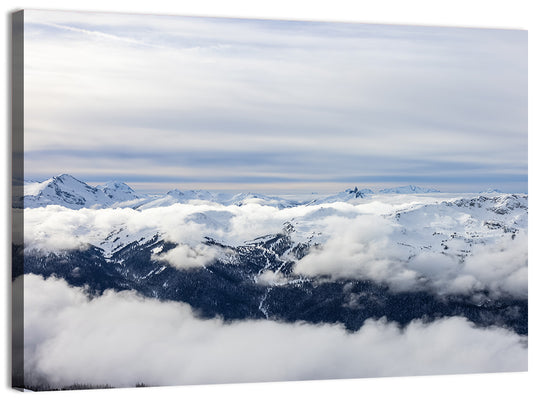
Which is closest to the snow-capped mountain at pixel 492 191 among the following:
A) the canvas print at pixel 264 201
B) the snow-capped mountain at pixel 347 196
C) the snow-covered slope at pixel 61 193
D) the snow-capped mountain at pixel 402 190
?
the canvas print at pixel 264 201

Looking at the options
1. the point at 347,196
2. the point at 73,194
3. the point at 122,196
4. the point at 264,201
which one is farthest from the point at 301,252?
the point at 73,194

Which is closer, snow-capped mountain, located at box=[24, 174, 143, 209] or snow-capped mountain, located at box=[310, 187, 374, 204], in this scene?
snow-capped mountain, located at box=[24, 174, 143, 209]

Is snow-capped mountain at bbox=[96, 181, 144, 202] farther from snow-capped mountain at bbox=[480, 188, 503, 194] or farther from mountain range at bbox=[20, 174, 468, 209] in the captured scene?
snow-capped mountain at bbox=[480, 188, 503, 194]

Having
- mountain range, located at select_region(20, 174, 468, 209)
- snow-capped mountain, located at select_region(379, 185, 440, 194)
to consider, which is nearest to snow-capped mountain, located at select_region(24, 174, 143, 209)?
mountain range, located at select_region(20, 174, 468, 209)

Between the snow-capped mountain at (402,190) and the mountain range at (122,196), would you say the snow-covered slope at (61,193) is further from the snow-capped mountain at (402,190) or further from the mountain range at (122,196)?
the snow-capped mountain at (402,190)

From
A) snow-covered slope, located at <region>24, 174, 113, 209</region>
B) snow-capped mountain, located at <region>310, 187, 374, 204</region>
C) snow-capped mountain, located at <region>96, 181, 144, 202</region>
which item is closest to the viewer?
snow-covered slope, located at <region>24, 174, 113, 209</region>

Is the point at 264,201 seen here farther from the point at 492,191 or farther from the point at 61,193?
the point at 492,191
